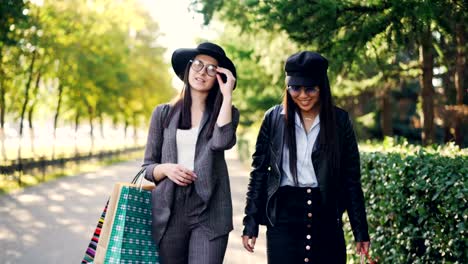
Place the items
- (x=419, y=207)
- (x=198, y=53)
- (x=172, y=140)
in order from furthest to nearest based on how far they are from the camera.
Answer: (x=419, y=207) < (x=198, y=53) < (x=172, y=140)

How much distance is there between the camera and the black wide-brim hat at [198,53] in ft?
13.4

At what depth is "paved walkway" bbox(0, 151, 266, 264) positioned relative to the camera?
9422 mm

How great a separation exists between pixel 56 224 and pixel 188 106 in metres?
9.44

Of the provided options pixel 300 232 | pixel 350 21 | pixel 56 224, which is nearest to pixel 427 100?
pixel 350 21

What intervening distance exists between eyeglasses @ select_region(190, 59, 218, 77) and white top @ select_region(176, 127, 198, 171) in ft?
1.14

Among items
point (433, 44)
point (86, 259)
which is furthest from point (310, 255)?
point (433, 44)

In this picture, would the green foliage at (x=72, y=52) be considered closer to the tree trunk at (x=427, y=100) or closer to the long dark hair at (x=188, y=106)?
the tree trunk at (x=427, y=100)

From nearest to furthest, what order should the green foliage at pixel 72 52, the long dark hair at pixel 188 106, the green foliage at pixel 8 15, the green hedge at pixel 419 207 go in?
the long dark hair at pixel 188 106 < the green hedge at pixel 419 207 < the green foliage at pixel 8 15 < the green foliage at pixel 72 52

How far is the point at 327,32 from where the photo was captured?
7.58 meters

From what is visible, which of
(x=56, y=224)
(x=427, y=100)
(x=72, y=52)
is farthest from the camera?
(x=72, y=52)

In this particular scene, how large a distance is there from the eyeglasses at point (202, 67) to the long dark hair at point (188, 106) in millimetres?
60

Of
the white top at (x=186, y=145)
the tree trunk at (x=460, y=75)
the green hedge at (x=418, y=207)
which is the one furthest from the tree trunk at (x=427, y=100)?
the white top at (x=186, y=145)

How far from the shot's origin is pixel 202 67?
13.4 ft

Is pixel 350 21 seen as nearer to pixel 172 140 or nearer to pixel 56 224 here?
pixel 172 140
